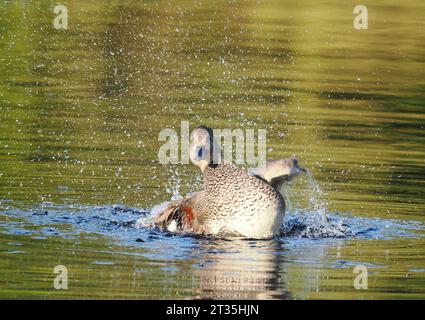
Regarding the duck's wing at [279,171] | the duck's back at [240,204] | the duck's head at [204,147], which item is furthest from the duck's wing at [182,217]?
the duck's wing at [279,171]

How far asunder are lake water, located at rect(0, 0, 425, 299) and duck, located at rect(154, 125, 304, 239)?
0.15 meters

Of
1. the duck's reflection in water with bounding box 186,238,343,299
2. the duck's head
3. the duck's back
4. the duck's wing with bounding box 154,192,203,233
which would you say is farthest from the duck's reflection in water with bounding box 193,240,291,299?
the duck's head

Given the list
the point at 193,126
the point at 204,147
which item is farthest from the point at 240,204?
the point at 193,126

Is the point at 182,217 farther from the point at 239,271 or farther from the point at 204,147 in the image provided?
the point at 239,271

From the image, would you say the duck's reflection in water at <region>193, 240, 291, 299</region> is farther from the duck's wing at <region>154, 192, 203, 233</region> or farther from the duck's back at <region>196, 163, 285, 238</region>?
the duck's wing at <region>154, 192, 203, 233</region>

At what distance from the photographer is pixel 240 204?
10195 mm

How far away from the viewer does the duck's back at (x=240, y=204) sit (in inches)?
399

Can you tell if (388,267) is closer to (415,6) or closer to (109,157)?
(109,157)

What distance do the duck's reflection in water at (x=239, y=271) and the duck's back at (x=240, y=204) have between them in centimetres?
14

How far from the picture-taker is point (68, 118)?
49.8ft

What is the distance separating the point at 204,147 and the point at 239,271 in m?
1.62

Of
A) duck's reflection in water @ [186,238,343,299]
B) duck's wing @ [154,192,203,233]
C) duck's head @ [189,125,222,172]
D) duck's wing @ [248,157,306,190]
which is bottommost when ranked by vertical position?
duck's reflection in water @ [186,238,343,299]

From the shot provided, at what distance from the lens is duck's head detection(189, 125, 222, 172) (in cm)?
1038
